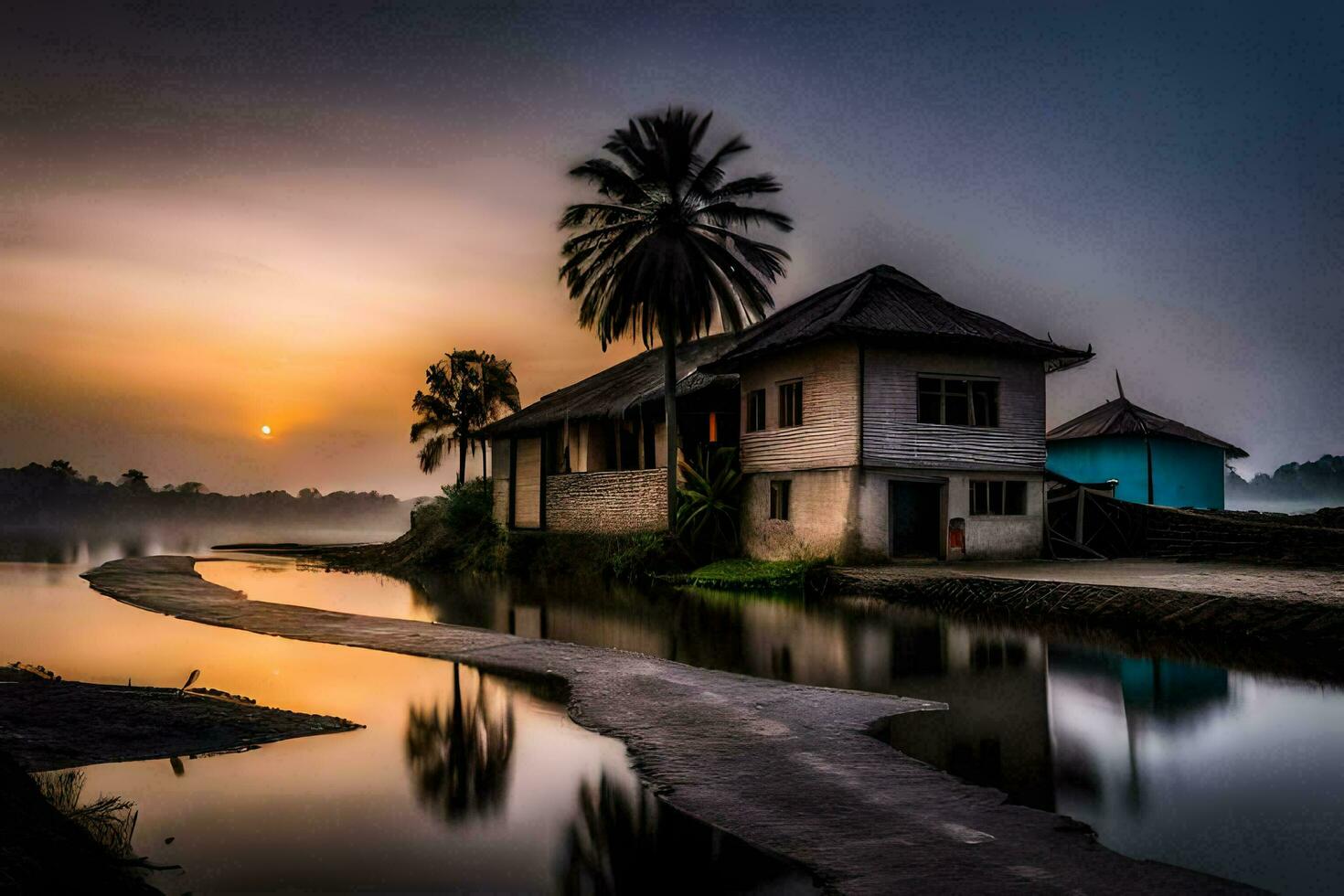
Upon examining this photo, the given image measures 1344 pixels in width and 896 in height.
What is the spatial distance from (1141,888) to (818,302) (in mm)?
27507

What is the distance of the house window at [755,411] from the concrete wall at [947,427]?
522cm

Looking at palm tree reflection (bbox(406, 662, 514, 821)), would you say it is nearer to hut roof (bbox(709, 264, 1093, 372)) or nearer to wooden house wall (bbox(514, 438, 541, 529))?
hut roof (bbox(709, 264, 1093, 372))

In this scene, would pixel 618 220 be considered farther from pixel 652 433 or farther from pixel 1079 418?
pixel 1079 418

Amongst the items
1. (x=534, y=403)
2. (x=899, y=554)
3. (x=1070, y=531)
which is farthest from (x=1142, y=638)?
(x=534, y=403)


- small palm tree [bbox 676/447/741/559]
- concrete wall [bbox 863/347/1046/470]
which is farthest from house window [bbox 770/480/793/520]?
concrete wall [bbox 863/347/1046/470]

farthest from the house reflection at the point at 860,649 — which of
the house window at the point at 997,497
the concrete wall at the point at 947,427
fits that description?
the house window at the point at 997,497

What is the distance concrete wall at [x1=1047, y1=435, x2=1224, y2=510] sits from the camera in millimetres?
36625

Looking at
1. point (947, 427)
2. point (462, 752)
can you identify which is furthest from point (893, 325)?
point (462, 752)

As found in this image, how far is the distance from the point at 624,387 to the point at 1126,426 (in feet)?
66.6

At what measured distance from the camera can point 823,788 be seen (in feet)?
20.2

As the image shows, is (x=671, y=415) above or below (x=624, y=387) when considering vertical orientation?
below

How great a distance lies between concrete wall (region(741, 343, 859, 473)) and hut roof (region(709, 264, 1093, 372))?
2.65ft

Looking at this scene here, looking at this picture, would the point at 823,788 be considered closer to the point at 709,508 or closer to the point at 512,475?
the point at 709,508

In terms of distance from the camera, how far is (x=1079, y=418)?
40.3 metres
